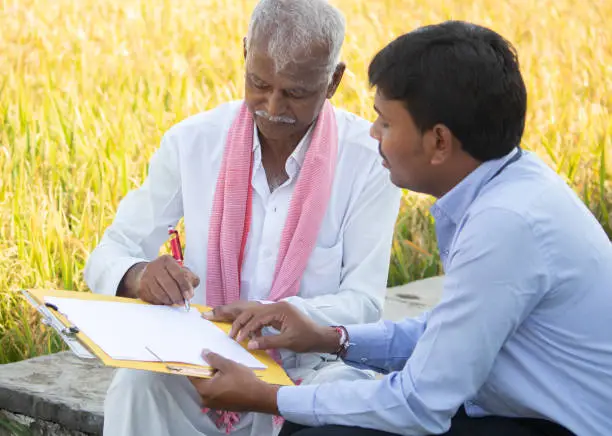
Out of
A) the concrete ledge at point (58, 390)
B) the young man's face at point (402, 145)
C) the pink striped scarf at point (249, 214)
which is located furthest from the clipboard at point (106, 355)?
the concrete ledge at point (58, 390)

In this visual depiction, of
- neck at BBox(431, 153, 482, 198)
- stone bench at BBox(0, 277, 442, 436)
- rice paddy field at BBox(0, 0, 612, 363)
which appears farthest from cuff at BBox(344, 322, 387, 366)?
rice paddy field at BBox(0, 0, 612, 363)

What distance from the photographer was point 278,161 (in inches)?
129

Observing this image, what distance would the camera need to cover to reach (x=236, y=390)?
2.57 m

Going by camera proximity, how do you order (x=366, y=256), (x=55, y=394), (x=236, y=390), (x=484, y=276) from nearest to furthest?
(x=484, y=276), (x=236, y=390), (x=366, y=256), (x=55, y=394)

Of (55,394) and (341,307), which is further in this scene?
(55,394)

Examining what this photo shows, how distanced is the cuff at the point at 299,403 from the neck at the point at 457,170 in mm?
498

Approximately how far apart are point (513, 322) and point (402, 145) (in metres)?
0.42

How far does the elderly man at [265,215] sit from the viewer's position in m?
2.96

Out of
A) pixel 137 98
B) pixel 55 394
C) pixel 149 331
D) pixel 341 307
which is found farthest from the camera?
pixel 137 98

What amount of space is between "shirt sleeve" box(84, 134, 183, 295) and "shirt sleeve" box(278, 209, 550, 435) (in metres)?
1.03

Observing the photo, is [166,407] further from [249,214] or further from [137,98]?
[137,98]

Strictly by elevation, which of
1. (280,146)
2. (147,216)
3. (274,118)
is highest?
(274,118)

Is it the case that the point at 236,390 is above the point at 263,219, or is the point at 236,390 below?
below

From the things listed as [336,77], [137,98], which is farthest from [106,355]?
[137,98]
